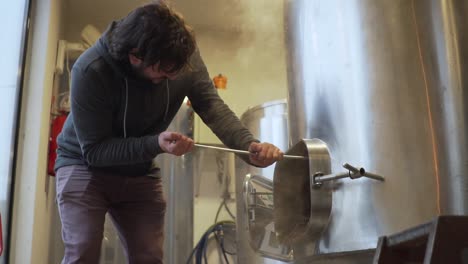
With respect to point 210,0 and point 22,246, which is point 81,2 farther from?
point 22,246

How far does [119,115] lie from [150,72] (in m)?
0.17

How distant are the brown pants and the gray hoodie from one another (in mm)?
34

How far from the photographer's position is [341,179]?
117 centimetres

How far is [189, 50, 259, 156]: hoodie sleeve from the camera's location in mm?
1294

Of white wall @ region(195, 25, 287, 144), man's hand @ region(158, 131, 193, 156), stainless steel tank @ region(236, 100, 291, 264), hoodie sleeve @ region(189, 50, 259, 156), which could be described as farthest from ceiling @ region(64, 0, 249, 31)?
man's hand @ region(158, 131, 193, 156)

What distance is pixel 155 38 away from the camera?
1.04 m

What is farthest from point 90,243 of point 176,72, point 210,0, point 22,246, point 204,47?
point 204,47

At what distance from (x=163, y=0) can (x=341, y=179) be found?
1.97 feet

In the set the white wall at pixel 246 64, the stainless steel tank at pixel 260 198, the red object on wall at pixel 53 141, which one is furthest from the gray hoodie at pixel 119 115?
the white wall at pixel 246 64

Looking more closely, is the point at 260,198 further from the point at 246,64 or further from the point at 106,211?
the point at 246,64

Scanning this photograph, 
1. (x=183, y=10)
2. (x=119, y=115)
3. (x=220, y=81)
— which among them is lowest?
(x=119, y=115)

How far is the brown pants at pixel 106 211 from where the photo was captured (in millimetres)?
1157

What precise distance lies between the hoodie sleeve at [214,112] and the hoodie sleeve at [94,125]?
240 millimetres

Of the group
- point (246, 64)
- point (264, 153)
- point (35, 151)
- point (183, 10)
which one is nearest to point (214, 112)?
point (264, 153)
